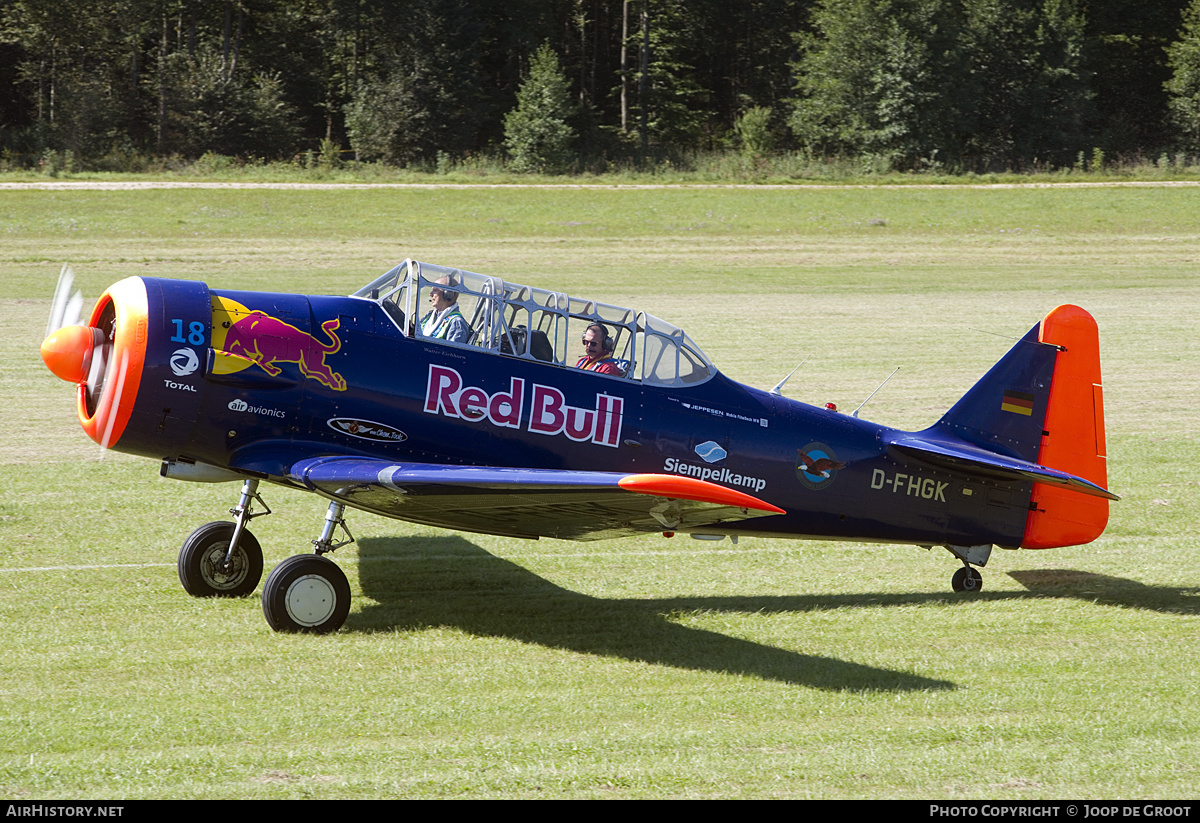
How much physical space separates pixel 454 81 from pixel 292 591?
165ft

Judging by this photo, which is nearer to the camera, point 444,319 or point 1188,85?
point 444,319

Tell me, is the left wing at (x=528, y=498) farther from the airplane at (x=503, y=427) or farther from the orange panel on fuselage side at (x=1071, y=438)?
the orange panel on fuselage side at (x=1071, y=438)

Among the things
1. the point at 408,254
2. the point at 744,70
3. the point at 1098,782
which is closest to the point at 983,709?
the point at 1098,782

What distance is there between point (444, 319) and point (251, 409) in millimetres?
1407

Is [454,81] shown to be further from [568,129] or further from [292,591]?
[292,591]

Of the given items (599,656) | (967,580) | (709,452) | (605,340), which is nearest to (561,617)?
(599,656)

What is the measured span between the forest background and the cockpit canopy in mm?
39662

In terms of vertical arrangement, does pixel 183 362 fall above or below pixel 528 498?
above

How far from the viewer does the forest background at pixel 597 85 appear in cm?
4950

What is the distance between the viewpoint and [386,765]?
18.5 feet

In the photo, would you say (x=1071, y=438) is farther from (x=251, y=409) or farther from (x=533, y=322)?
(x=251, y=409)

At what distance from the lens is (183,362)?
7262mm

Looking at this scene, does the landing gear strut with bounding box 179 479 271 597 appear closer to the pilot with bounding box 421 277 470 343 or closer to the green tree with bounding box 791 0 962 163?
the pilot with bounding box 421 277 470 343


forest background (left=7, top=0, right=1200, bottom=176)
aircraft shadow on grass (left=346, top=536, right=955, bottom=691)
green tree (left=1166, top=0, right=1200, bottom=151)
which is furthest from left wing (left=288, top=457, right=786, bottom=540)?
green tree (left=1166, top=0, right=1200, bottom=151)
